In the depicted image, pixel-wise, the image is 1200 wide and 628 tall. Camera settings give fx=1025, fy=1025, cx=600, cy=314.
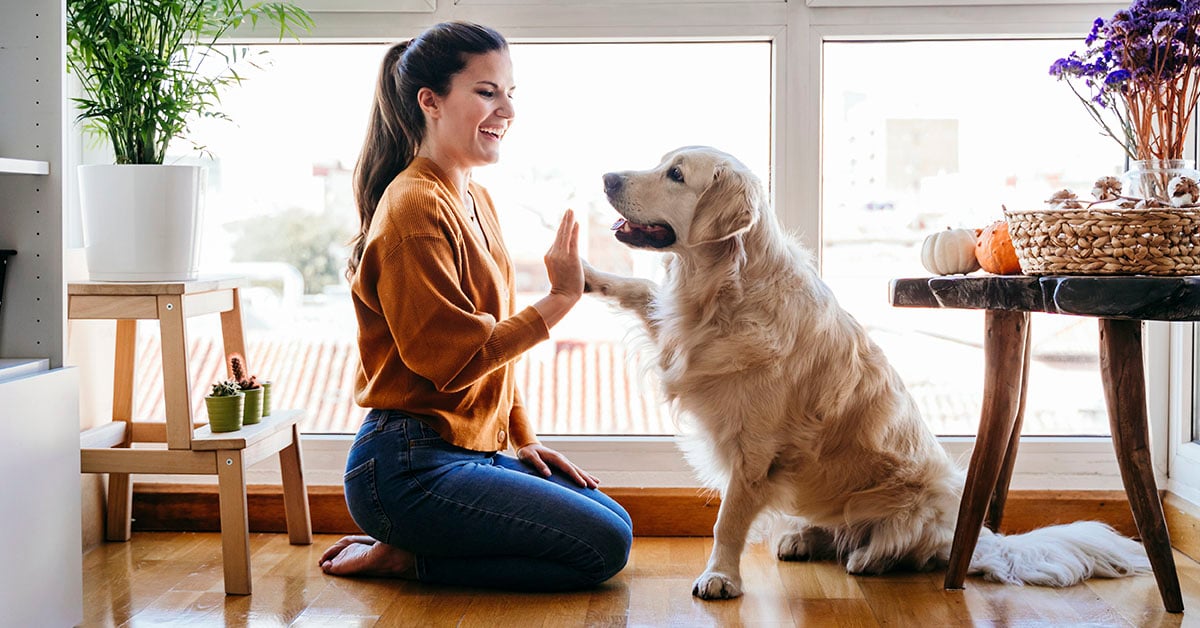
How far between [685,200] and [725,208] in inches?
3.5

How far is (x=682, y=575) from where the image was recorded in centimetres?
232

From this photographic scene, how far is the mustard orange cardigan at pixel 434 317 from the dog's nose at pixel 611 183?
0.30 m

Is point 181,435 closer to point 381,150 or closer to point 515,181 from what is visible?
point 381,150

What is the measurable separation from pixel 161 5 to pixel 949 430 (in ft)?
7.22

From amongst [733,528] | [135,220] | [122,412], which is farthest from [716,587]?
[122,412]

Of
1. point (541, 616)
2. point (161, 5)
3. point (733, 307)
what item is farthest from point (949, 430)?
point (161, 5)

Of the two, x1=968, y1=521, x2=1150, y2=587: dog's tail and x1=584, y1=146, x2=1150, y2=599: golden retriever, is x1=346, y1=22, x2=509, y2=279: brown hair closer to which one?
x1=584, y1=146, x2=1150, y2=599: golden retriever

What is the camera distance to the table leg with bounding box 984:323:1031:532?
228cm

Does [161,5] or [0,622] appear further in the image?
[161,5]

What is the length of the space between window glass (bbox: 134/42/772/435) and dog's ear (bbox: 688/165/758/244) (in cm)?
65

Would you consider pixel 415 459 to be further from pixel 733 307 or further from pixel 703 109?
pixel 703 109

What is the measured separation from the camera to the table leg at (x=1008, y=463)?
228 centimetres

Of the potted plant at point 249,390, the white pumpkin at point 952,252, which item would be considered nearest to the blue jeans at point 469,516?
the potted plant at point 249,390

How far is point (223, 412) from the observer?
2.15 meters
